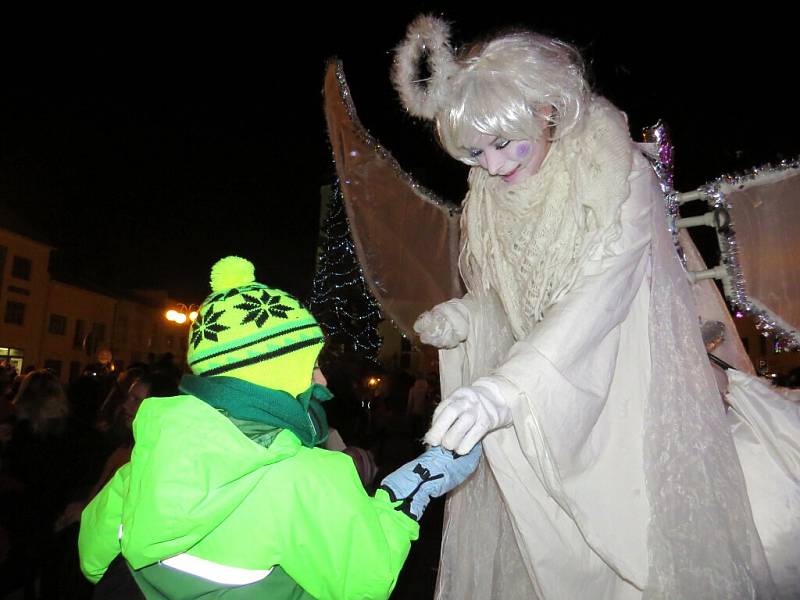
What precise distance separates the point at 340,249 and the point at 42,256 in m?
26.7

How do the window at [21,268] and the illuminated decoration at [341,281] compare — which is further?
the window at [21,268]

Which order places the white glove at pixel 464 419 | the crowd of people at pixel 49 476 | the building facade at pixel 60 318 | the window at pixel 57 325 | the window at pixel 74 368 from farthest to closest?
the window at pixel 74 368, the window at pixel 57 325, the building facade at pixel 60 318, the crowd of people at pixel 49 476, the white glove at pixel 464 419

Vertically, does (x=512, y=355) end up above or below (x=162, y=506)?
above

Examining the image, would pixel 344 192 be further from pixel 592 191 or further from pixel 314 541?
pixel 314 541

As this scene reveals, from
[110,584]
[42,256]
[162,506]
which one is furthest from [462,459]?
[42,256]

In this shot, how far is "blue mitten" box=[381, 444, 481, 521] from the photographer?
133 cm

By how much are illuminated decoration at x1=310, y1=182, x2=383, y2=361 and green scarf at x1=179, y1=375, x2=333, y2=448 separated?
61.5 inches

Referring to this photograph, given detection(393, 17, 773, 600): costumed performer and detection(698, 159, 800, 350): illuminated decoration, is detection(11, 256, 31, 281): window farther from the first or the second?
detection(698, 159, 800, 350): illuminated decoration

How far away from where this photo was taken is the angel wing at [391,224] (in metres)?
2.77

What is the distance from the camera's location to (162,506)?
1136 mm

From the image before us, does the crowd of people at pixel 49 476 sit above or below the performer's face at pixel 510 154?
below

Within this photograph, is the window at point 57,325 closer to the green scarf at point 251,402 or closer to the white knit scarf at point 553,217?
the white knit scarf at point 553,217

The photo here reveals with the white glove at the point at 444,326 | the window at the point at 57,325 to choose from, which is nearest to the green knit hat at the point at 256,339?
the white glove at the point at 444,326

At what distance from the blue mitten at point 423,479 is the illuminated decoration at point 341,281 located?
162cm
